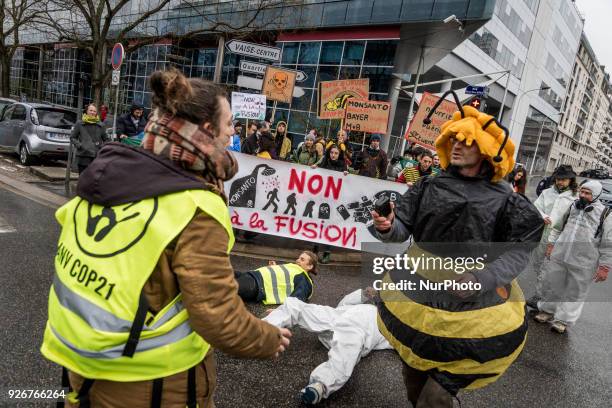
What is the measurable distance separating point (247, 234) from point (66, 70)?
38.5 meters

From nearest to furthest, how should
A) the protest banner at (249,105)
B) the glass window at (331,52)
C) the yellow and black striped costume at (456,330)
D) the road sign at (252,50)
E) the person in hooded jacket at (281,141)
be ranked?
1. the yellow and black striped costume at (456,330)
2. the road sign at (252,50)
3. the protest banner at (249,105)
4. the person in hooded jacket at (281,141)
5. the glass window at (331,52)

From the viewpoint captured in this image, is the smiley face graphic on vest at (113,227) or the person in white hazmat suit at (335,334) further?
the person in white hazmat suit at (335,334)

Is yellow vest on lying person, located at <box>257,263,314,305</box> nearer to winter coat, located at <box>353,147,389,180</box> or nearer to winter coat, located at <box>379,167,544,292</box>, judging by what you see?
winter coat, located at <box>379,167,544,292</box>

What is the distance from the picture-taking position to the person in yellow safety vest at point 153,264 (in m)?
1.13

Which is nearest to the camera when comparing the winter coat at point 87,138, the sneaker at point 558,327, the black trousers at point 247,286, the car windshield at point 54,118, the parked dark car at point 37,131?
the black trousers at point 247,286

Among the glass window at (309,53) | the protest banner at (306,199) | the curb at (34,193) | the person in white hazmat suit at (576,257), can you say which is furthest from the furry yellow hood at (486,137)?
the glass window at (309,53)

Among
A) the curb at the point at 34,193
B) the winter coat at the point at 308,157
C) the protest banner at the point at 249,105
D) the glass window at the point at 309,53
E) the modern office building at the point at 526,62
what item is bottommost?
the curb at the point at 34,193

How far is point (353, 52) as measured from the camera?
20719mm

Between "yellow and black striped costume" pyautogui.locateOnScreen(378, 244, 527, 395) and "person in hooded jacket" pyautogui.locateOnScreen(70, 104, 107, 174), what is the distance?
22.6 feet

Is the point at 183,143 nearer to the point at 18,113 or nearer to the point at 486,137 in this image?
the point at 486,137

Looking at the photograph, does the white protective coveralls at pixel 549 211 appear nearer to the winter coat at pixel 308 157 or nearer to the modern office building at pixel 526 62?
the winter coat at pixel 308 157

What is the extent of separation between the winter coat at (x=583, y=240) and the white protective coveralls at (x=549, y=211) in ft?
0.30

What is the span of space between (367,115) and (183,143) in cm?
805

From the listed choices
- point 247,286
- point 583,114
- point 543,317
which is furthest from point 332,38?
point 583,114
